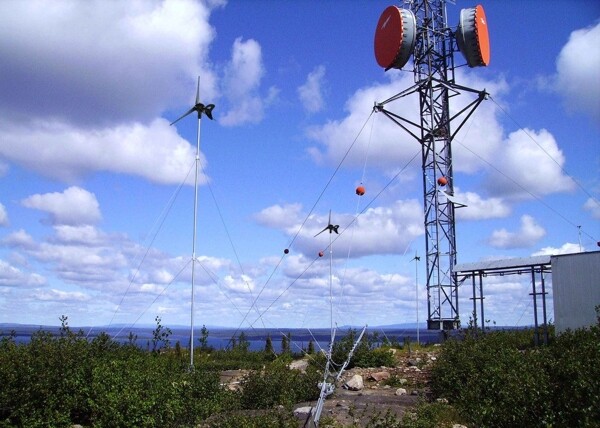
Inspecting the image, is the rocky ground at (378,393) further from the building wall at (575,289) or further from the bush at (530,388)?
the building wall at (575,289)

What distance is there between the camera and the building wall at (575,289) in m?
21.8

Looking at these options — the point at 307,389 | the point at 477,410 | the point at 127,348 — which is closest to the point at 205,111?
the point at 127,348

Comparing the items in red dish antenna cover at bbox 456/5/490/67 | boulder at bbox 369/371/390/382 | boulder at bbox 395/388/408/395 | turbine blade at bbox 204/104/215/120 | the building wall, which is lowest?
boulder at bbox 395/388/408/395

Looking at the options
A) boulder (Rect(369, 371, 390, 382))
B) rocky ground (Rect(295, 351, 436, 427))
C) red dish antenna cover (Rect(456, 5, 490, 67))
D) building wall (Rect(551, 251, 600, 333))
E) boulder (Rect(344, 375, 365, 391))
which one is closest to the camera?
rocky ground (Rect(295, 351, 436, 427))

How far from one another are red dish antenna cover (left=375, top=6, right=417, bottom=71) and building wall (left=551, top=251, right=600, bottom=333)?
1129cm

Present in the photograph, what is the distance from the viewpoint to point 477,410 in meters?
11.1

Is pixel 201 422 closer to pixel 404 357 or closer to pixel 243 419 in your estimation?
pixel 243 419

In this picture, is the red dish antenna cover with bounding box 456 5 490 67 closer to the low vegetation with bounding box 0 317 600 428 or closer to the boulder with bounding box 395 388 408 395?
the low vegetation with bounding box 0 317 600 428

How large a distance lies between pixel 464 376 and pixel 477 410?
6067mm

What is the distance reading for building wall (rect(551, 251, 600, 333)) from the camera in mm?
21828

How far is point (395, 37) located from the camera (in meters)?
25.5

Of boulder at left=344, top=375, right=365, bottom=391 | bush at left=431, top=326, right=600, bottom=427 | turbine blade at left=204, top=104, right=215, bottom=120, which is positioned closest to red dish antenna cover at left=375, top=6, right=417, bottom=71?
turbine blade at left=204, top=104, right=215, bottom=120

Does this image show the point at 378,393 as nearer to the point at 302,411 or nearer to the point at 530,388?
the point at 302,411

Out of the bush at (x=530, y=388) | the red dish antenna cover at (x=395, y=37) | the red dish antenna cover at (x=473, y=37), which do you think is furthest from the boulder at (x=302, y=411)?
the red dish antenna cover at (x=473, y=37)
